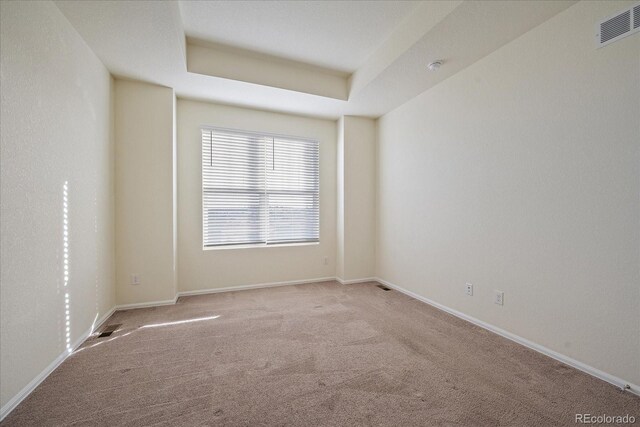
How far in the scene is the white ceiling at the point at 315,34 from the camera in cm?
198

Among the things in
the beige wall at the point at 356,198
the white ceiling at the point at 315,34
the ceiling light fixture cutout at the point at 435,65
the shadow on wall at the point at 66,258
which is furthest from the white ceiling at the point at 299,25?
the shadow on wall at the point at 66,258

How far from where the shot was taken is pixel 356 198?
13.6ft

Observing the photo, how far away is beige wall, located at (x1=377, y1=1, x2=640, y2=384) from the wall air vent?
5 cm

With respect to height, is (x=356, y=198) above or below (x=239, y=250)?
above

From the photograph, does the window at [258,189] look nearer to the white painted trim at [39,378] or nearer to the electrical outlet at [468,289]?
the white painted trim at [39,378]

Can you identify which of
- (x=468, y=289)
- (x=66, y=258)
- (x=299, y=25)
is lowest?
(x=468, y=289)

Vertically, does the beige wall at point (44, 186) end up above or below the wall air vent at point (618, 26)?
below

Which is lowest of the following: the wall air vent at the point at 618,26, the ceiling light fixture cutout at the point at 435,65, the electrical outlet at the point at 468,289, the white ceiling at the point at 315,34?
the electrical outlet at the point at 468,289

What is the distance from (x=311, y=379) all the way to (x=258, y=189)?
2777 millimetres

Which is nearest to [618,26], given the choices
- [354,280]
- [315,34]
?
[315,34]

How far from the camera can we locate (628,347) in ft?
5.35

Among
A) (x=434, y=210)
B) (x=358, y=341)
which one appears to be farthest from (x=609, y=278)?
(x=358, y=341)

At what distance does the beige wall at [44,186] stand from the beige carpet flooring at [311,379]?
32cm

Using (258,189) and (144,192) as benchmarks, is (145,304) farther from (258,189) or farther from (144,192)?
(258,189)
